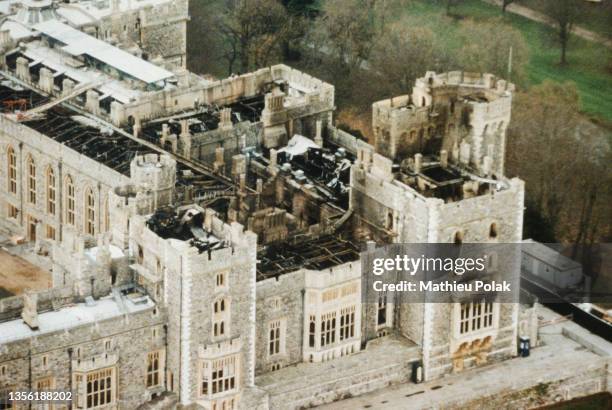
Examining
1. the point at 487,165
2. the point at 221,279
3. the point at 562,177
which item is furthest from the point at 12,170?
the point at 562,177

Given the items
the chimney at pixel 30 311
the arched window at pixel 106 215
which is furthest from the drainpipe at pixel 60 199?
the chimney at pixel 30 311

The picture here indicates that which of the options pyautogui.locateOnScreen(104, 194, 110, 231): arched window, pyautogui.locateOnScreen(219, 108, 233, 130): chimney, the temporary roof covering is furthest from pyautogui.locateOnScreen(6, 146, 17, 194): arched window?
pyautogui.locateOnScreen(219, 108, 233, 130): chimney

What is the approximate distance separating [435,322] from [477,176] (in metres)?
11.9

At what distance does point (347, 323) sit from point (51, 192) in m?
31.3

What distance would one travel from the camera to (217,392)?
5901 inches

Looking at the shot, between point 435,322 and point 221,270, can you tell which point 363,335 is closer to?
point 435,322

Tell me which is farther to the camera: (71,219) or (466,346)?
(71,219)

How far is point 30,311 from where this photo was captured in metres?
144

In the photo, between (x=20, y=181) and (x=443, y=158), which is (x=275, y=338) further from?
(x=20, y=181)

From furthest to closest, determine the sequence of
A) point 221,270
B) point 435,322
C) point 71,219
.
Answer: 1. point 71,219
2. point 435,322
3. point 221,270

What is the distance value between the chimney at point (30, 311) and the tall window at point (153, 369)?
9.10m

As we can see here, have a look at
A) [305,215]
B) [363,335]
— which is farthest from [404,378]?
[305,215]

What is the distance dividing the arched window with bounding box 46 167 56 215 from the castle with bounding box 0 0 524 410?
16 cm

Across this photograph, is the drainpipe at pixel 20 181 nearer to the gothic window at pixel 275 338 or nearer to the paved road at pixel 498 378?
the gothic window at pixel 275 338
